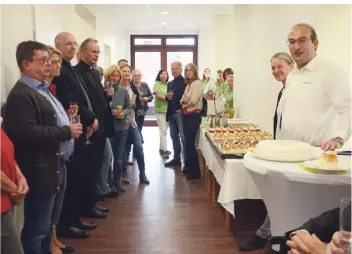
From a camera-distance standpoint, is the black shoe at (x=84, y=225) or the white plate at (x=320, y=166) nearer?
the white plate at (x=320, y=166)

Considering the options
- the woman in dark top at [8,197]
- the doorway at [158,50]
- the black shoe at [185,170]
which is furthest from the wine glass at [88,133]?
the doorway at [158,50]

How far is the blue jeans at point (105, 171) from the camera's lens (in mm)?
3752

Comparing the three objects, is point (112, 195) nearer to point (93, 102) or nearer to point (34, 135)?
point (93, 102)

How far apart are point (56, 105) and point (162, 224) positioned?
1.52 meters

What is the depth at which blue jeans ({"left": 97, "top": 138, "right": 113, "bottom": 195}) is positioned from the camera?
12.3 ft

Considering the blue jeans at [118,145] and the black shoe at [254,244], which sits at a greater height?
the blue jeans at [118,145]

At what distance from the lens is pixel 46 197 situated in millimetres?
2148

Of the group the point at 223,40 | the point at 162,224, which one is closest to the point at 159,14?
the point at 223,40

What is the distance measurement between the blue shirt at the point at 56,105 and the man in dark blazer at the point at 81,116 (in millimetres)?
379

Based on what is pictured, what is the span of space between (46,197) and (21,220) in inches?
6.3

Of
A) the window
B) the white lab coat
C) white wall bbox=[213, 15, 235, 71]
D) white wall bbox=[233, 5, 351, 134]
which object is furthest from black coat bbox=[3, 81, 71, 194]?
the window

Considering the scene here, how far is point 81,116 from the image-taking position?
2.91 metres

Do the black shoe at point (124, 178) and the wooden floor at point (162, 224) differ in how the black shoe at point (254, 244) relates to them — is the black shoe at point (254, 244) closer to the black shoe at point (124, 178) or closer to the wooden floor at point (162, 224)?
the wooden floor at point (162, 224)

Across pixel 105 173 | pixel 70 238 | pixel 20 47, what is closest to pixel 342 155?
pixel 20 47
